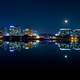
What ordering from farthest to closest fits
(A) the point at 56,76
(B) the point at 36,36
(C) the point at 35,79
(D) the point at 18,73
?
(B) the point at 36,36 → (D) the point at 18,73 → (A) the point at 56,76 → (C) the point at 35,79

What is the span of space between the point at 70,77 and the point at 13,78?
1.89 metres

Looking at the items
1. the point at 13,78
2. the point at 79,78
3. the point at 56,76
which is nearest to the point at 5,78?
the point at 13,78

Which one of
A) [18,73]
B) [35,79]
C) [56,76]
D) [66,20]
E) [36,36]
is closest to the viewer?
[35,79]

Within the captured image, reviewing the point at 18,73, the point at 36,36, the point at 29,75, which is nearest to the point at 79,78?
the point at 29,75

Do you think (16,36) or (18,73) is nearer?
(18,73)

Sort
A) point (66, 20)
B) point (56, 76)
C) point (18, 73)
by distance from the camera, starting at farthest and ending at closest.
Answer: point (66, 20) < point (18, 73) < point (56, 76)

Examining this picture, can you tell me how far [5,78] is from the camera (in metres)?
8.19

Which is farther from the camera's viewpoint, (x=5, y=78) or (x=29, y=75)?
(x=29, y=75)

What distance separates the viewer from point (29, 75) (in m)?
8.88

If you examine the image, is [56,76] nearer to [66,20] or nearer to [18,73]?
[18,73]

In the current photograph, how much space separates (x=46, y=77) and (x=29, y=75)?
2.22ft

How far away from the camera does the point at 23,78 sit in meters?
8.26

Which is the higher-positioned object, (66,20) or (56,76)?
(66,20)

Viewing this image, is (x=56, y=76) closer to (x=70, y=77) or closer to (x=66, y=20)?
(x=70, y=77)
